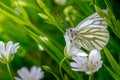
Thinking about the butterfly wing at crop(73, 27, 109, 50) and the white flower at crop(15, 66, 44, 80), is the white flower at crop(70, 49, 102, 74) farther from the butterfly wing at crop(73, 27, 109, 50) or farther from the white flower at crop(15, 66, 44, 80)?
the white flower at crop(15, 66, 44, 80)

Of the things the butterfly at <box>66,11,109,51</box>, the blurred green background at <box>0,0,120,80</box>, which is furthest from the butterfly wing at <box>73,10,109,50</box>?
the blurred green background at <box>0,0,120,80</box>

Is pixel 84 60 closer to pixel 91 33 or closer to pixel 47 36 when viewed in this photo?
pixel 91 33

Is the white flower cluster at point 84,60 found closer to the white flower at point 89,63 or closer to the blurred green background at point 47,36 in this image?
the white flower at point 89,63

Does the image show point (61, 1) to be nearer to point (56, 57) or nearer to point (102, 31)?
point (56, 57)

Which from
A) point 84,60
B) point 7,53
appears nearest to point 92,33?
point 84,60

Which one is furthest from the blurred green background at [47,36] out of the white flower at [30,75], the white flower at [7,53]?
the white flower at [7,53]
